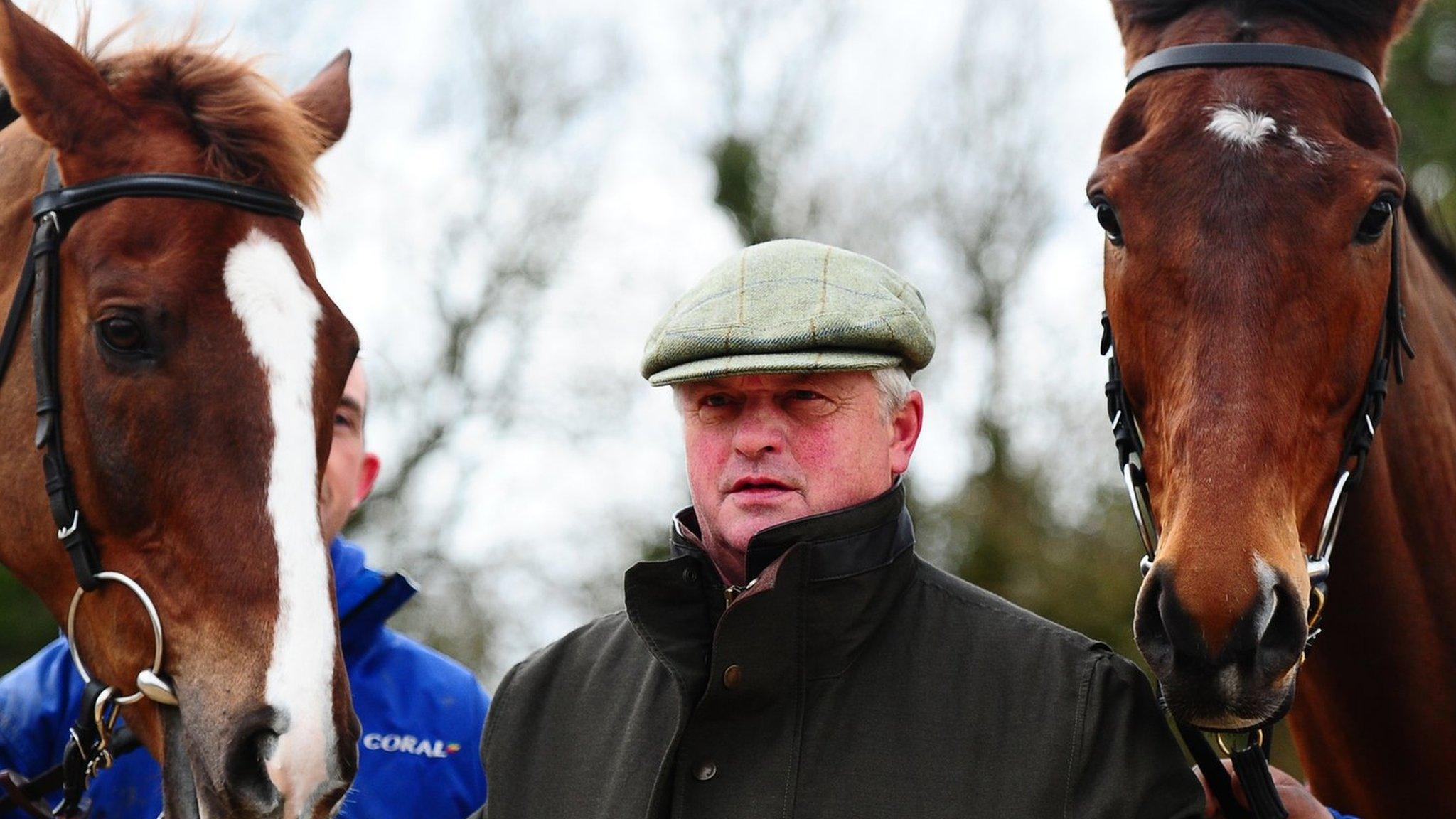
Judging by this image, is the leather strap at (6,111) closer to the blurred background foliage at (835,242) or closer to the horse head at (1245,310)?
the horse head at (1245,310)

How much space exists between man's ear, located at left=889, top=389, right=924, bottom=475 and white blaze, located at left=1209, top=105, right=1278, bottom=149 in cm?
79

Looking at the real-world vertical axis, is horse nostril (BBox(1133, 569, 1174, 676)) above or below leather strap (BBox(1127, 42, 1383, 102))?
below

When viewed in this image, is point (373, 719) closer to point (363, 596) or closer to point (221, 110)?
point (363, 596)

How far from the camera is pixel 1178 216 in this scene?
111 inches

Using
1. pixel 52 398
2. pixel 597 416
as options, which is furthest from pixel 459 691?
pixel 597 416

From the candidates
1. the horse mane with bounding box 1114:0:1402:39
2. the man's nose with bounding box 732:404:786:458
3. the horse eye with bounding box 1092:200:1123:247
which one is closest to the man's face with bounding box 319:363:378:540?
the man's nose with bounding box 732:404:786:458

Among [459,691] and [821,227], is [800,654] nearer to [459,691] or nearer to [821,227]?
[459,691]

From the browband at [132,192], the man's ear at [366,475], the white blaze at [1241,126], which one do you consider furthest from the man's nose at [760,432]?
the man's ear at [366,475]

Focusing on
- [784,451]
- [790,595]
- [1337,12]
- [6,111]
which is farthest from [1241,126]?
[6,111]

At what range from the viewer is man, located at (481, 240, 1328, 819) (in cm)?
254

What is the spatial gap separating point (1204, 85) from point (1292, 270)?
475 millimetres

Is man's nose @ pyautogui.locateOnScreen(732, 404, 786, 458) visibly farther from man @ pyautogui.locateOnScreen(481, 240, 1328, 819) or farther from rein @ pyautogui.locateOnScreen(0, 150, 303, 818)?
rein @ pyautogui.locateOnScreen(0, 150, 303, 818)

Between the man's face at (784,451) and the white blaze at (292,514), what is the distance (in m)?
0.78

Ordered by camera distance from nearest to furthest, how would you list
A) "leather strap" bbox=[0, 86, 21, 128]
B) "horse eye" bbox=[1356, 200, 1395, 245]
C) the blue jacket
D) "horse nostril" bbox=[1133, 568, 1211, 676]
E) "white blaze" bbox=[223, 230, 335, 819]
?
"horse nostril" bbox=[1133, 568, 1211, 676] < "white blaze" bbox=[223, 230, 335, 819] < "horse eye" bbox=[1356, 200, 1395, 245] < the blue jacket < "leather strap" bbox=[0, 86, 21, 128]
